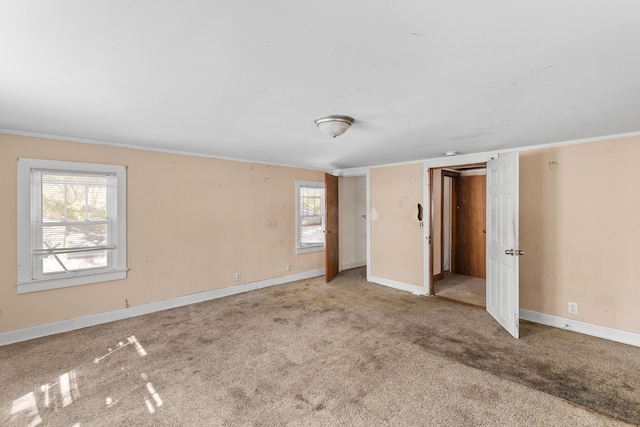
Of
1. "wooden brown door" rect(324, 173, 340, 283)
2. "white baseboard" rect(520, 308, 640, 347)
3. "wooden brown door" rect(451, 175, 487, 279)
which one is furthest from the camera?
"wooden brown door" rect(451, 175, 487, 279)

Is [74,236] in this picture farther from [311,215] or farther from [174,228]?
[311,215]

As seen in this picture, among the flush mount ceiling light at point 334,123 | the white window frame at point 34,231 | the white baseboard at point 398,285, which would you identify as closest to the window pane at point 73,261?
the white window frame at point 34,231

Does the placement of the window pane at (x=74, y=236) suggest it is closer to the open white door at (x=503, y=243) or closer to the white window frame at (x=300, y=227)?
the white window frame at (x=300, y=227)

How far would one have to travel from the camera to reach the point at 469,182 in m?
5.71

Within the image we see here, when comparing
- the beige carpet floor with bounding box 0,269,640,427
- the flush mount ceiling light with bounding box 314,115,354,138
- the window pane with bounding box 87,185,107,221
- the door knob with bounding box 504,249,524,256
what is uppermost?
the flush mount ceiling light with bounding box 314,115,354,138

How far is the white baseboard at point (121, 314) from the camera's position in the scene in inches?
121

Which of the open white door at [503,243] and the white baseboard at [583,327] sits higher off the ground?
the open white door at [503,243]

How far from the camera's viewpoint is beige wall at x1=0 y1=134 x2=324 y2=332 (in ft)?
10.0

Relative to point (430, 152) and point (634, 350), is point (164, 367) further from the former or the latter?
point (634, 350)

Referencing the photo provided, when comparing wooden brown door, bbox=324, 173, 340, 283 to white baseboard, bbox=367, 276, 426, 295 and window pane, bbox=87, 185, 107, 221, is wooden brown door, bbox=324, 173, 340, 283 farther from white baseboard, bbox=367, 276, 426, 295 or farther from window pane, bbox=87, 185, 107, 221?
window pane, bbox=87, 185, 107, 221

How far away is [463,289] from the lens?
4.82m

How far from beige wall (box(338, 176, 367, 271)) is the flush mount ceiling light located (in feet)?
12.4

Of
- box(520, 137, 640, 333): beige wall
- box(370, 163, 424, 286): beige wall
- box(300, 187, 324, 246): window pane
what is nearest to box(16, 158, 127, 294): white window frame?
box(300, 187, 324, 246): window pane

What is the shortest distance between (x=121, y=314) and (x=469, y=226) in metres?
5.87
